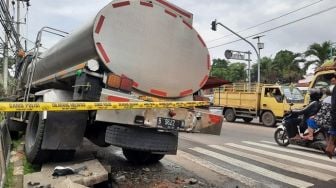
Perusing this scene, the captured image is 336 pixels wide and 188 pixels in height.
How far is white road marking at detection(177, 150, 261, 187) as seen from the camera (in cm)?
646

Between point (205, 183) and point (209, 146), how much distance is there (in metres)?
4.54

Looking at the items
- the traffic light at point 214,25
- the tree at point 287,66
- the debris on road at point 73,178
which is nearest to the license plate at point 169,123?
the debris on road at point 73,178

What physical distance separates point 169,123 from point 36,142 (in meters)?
2.27

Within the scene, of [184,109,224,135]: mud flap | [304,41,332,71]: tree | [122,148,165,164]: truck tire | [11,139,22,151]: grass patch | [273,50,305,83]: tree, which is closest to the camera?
[184,109,224,135]: mud flap

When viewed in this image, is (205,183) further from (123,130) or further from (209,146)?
(209,146)

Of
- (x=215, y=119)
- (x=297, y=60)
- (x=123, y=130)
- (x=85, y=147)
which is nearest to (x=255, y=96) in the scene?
(x=85, y=147)

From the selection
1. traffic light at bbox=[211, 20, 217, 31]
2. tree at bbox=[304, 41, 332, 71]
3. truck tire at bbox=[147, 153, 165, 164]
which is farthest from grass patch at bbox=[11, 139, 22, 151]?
tree at bbox=[304, 41, 332, 71]

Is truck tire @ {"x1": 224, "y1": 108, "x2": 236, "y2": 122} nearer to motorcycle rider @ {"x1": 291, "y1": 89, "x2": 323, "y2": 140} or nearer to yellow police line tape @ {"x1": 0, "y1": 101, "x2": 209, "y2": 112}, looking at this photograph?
motorcycle rider @ {"x1": 291, "y1": 89, "x2": 323, "y2": 140}

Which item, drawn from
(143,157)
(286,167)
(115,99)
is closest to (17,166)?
(143,157)

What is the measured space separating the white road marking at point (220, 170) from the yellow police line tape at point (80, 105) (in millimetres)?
1713

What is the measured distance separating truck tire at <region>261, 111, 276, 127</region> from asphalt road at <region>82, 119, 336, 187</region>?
27.3ft

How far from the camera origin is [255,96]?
19.9 m

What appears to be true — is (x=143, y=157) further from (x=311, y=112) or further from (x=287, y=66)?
(x=287, y=66)

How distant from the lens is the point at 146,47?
5.59 metres
